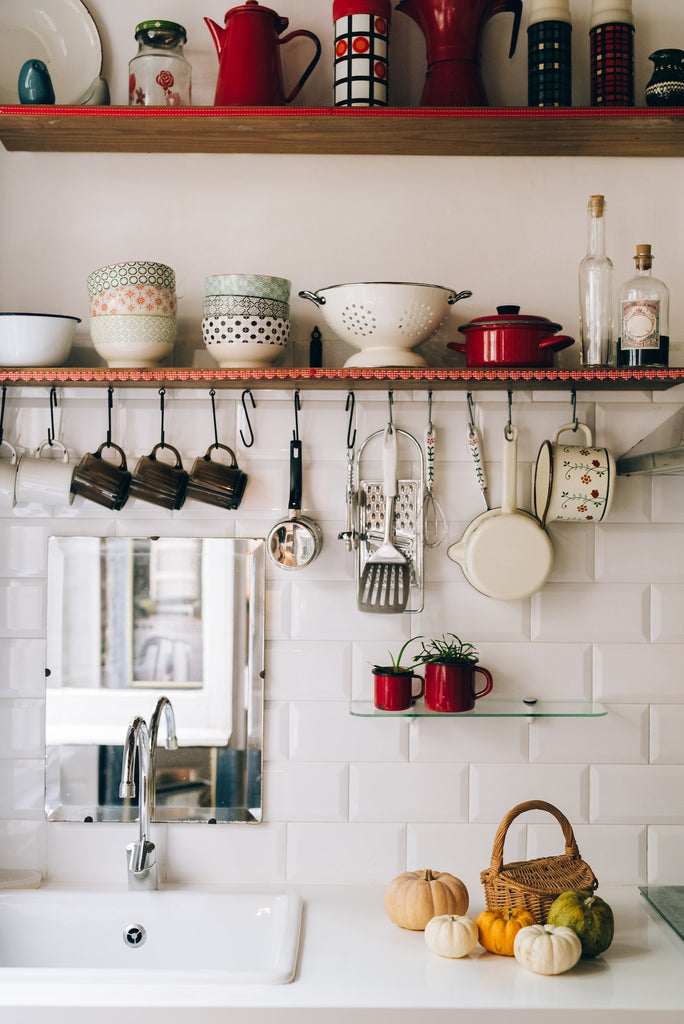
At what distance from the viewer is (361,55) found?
1585 mm

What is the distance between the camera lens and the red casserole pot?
5.04 feet

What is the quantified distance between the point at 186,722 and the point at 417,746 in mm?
436

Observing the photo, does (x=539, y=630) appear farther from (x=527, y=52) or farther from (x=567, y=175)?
(x=527, y=52)

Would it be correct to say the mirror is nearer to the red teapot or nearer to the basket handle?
the basket handle

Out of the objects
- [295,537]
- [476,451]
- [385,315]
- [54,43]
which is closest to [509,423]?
[476,451]

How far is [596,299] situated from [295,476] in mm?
618

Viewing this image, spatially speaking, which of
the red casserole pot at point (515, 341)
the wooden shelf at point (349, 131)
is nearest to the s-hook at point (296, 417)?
the red casserole pot at point (515, 341)

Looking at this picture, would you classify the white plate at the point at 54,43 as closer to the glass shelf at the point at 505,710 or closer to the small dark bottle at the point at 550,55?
the small dark bottle at the point at 550,55

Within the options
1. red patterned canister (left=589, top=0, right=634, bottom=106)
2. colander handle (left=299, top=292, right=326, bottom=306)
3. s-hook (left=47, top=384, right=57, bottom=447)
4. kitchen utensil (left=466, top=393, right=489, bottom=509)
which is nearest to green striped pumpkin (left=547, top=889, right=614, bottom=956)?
kitchen utensil (left=466, top=393, right=489, bottom=509)

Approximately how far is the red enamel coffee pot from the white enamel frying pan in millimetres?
735

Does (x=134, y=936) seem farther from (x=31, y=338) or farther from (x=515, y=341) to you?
(x=515, y=341)

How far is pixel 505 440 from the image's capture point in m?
1.73

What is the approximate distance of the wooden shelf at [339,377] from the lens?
5.04 feet

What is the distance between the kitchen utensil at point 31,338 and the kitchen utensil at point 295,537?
450 millimetres
